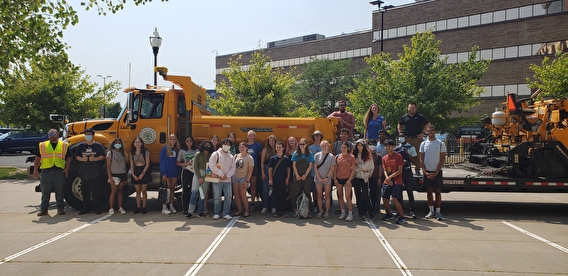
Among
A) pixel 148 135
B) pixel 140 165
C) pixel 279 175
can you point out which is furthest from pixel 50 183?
pixel 279 175

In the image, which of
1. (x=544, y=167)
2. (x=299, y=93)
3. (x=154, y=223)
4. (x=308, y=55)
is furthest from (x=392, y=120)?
(x=308, y=55)

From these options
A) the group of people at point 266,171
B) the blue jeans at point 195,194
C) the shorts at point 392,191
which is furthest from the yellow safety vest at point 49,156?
the shorts at point 392,191

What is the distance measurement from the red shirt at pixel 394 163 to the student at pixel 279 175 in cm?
203

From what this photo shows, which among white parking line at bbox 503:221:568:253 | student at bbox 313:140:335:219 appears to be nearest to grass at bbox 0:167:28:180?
student at bbox 313:140:335:219

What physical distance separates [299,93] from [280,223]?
4766 cm

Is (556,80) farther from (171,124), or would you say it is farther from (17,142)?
(17,142)

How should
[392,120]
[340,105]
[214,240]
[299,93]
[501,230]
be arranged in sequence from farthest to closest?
[299,93] < [392,120] < [340,105] < [501,230] < [214,240]

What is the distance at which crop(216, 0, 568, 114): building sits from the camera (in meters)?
39.1

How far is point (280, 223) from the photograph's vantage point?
29.3ft

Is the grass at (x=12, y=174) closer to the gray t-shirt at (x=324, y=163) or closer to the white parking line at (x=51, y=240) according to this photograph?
the white parking line at (x=51, y=240)

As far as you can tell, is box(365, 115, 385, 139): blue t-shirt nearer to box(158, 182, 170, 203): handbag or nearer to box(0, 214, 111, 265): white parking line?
box(158, 182, 170, 203): handbag

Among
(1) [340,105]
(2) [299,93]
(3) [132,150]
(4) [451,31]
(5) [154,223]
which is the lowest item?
(5) [154,223]

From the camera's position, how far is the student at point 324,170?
9.30m

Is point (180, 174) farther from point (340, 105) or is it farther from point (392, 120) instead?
point (392, 120)
